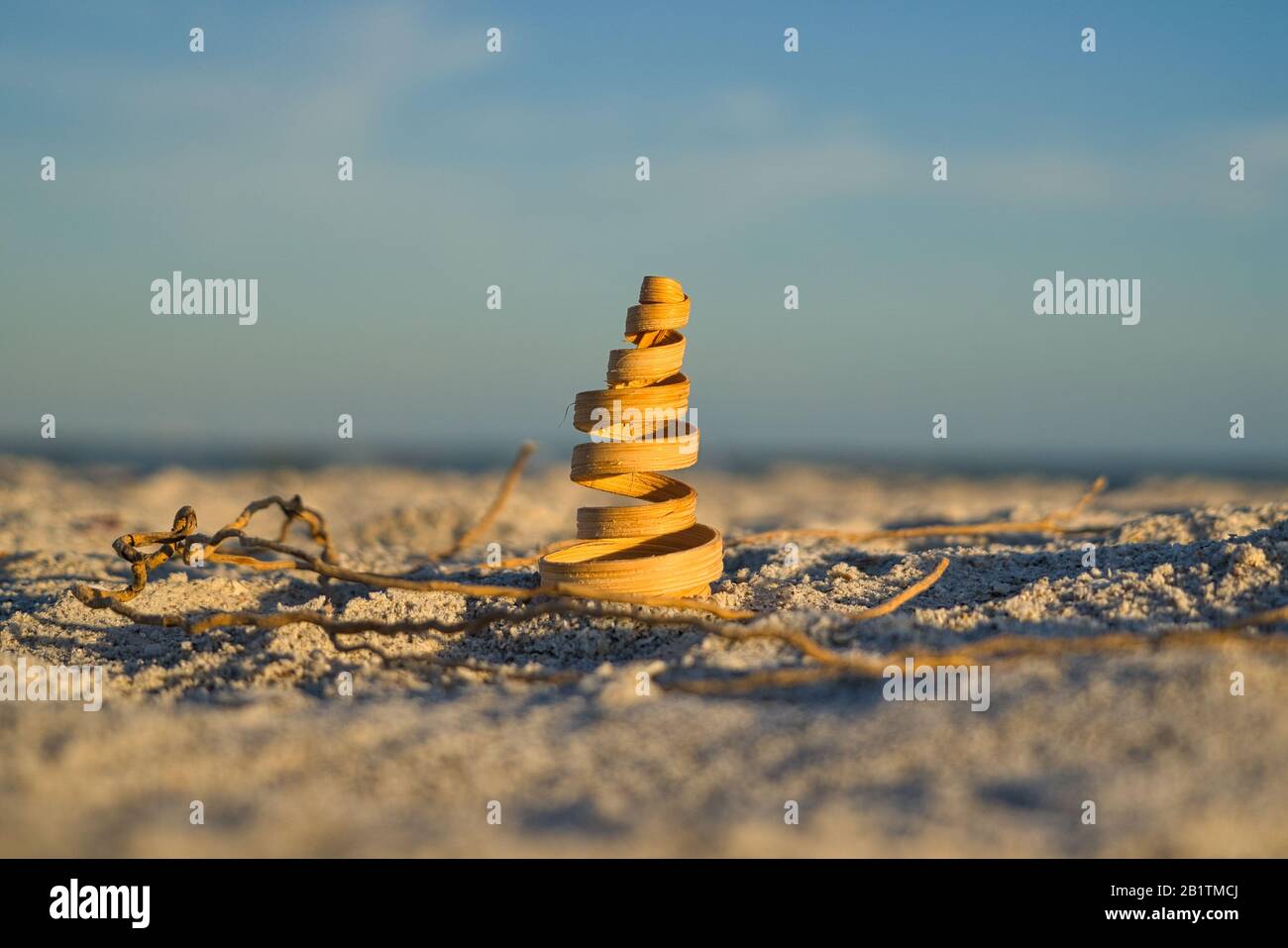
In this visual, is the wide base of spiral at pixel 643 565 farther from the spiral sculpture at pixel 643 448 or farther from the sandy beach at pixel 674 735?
the sandy beach at pixel 674 735

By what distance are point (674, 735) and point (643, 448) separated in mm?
1395

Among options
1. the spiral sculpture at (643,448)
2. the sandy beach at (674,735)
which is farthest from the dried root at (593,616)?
the spiral sculpture at (643,448)

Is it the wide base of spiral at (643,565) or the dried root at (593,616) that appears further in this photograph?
the wide base of spiral at (643,565)

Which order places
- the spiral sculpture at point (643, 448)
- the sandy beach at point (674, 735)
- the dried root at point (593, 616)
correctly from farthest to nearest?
the spiral sculpture at point (643, 448)
the dried root at point (593, 616)
the sandy beach at point (674, 735)

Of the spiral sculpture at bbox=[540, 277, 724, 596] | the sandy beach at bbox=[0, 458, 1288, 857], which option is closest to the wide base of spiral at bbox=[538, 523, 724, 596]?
the spiral sculpture at bbox=[540, 277, 724, 596]

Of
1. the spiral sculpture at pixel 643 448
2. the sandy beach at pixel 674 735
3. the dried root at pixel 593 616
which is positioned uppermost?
the spiral sculpture at pixel 643 448

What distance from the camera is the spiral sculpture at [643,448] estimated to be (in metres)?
3.14

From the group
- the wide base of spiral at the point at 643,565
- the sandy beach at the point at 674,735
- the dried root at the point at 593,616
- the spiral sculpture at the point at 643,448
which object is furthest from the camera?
the spiral sculpture at the point at 643,448

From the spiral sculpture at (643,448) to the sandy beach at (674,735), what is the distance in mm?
261

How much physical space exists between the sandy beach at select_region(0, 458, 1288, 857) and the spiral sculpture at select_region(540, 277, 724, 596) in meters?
0.26

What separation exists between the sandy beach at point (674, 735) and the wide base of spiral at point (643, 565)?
135mm

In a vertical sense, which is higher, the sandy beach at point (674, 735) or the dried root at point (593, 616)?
the dried root at point (593, 616)

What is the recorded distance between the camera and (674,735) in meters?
1.91
